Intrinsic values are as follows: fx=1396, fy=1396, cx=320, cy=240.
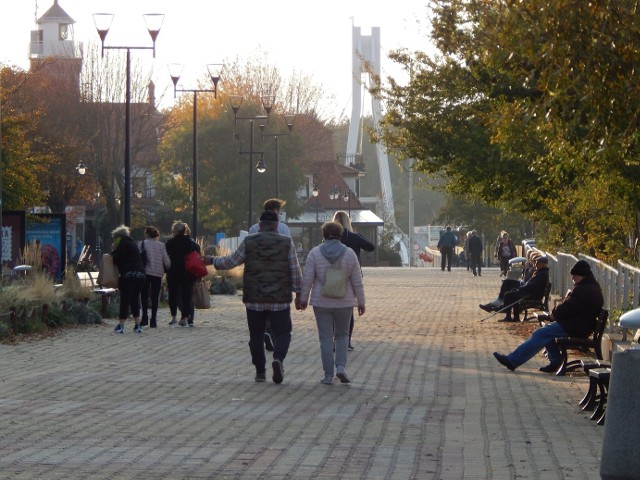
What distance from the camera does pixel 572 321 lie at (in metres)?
14.9

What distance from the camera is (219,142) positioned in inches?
2869

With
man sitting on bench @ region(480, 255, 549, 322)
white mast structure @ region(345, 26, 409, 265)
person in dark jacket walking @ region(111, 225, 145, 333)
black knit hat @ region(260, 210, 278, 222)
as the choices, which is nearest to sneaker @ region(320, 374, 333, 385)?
black knit hat @ region(260, 210, 278, 222)

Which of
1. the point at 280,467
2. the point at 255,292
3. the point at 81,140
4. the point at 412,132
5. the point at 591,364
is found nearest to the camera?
the point at 280,467

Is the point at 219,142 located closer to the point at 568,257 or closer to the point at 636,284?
the point at 568,257

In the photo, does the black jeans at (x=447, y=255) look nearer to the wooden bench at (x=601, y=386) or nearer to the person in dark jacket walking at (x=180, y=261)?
the person in dark jacket walking at (x=180, y=261)

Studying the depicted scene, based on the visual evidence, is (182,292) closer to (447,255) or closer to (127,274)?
(127,274)

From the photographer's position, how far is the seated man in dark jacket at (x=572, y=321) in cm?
1461

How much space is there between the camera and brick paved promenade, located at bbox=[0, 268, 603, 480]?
8617mm

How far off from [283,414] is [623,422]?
412cm

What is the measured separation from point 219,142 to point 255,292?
59809 millimetres

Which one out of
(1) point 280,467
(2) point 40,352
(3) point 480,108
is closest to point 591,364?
(1) point 280,467

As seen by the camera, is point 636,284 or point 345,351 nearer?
point 345,351

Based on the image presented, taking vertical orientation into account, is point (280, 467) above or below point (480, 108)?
below

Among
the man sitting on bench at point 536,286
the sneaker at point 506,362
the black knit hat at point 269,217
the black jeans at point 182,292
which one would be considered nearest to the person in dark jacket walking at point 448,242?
the man sitting on bench at point 536,286
